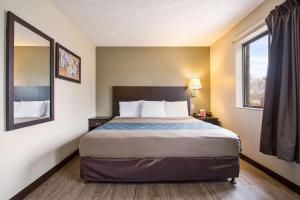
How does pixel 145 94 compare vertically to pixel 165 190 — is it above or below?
above

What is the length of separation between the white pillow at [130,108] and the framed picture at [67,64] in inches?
46.9

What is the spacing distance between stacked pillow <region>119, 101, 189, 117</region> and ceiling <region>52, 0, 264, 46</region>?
4.76 feet

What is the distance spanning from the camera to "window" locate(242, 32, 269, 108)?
9.68ft

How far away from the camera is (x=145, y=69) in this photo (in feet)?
15.7

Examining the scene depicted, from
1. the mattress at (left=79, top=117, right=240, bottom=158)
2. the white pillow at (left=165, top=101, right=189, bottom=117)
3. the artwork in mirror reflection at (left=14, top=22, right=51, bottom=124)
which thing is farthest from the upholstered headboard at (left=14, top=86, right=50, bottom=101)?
the white pillow at (left=165, top=101, right=189, bottom=117)

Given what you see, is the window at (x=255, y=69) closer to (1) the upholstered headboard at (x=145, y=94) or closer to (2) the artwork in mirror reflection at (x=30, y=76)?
Answer: (1) the upholstered headboard at (x=145, y=94)

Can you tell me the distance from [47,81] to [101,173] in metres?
1.40

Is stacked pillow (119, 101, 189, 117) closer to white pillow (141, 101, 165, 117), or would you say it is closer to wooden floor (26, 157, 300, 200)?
white pillow (141, 101, 165, 117)

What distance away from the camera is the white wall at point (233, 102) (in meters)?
2.48

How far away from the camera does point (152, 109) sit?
427cm

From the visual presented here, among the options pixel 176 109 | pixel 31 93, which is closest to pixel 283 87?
pixel 176 109

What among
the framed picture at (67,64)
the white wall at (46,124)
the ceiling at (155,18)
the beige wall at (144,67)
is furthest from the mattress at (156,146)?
the beige wall at (144,67)

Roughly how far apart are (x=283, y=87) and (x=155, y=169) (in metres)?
1.75

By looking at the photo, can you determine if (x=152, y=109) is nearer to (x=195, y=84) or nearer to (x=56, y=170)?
(x=195, y=84)
